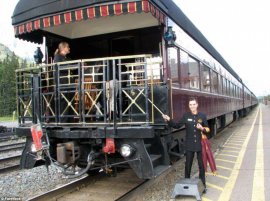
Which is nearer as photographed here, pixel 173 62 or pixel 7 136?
pixel 173 62

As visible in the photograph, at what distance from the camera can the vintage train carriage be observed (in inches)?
235

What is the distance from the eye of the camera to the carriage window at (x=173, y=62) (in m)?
6.91

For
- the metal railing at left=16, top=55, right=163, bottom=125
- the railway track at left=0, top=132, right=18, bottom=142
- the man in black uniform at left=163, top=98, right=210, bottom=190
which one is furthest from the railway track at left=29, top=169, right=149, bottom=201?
the railway track at left=0, top=132, right=18, bottom=142

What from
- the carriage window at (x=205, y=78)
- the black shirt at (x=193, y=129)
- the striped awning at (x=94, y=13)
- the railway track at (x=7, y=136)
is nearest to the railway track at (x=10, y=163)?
the striped awning at (x=94, y=13)

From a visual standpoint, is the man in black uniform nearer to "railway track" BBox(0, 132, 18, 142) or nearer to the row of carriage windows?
the row of carriage windows

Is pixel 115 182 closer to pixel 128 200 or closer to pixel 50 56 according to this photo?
pixel 128 200

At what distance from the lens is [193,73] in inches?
355

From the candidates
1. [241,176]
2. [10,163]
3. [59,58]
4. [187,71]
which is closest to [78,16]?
[59,58]

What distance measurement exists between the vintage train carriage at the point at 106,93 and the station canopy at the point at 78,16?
15 mm

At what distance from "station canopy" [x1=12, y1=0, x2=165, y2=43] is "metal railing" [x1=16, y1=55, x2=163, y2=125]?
2.30 ft

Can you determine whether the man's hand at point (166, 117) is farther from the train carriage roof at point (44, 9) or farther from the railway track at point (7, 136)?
the railway track at point (7, 136)

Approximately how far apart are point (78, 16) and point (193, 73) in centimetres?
379

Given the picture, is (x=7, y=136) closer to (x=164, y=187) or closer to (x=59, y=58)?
(x=59, y=58)

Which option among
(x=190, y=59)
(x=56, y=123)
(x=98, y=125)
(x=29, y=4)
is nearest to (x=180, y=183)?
(x=98, y=125)
